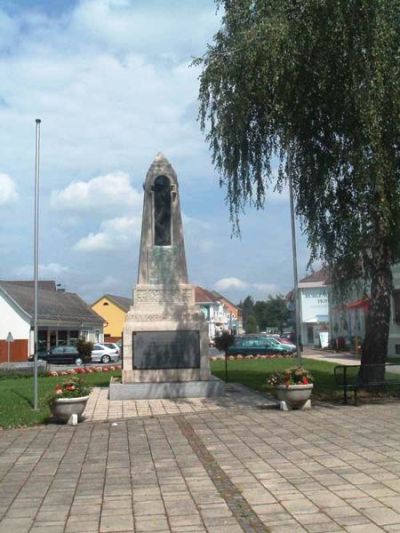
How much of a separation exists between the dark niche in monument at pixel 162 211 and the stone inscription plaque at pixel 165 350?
260cm

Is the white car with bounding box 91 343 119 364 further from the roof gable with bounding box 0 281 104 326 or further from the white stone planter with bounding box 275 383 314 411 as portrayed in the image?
the white stone planter with bounding box 275 383 314 411

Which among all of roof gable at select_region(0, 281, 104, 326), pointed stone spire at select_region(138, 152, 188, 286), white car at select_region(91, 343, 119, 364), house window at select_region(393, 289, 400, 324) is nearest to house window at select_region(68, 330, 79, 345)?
roof gable at select_region(0, 281, 104, 326)

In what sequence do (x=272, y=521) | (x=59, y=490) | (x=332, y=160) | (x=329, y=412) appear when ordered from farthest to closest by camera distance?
(x=332, y=160)
(x=329, y=412)
(x=59, y=490)
(x=272, y=521)

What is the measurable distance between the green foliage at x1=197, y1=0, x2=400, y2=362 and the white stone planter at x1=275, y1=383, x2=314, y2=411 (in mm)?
3336

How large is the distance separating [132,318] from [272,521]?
11.6m

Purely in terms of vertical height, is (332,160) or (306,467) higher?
(332,160)

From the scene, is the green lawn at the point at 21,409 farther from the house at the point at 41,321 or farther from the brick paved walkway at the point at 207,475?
the house at the point at 41,321

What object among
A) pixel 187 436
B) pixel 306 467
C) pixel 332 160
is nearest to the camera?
pixel 306 467

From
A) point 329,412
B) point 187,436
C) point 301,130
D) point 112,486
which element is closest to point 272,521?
point 112,486

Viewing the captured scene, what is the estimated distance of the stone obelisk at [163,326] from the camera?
1697 cm

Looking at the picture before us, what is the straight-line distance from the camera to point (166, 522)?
607 centimetres

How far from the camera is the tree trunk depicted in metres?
16.2

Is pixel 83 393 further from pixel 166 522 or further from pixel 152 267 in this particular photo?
pixel 166 522

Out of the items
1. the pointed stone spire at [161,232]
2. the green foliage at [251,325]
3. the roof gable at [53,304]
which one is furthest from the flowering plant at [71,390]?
the green foliage at [251,325]
